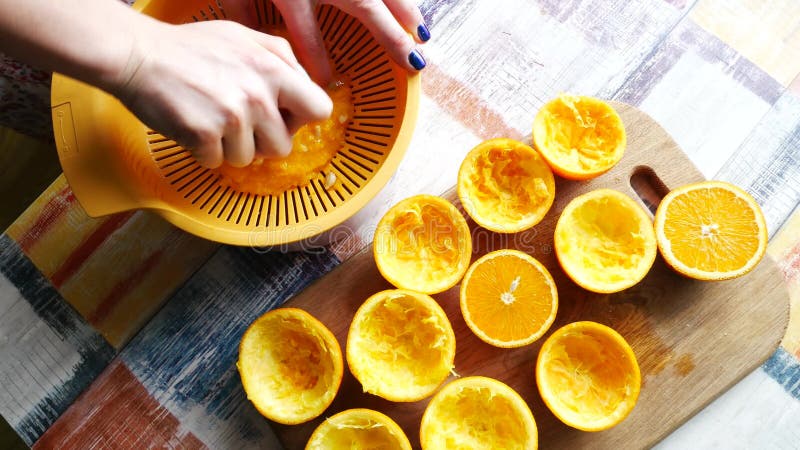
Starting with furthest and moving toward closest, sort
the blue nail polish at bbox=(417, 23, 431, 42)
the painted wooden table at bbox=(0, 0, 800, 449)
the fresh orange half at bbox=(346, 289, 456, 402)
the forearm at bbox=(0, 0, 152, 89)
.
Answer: the painted wooden table at bbox=(0, 0, 800, 449)
the fresh orange half at bbox=(346, 289, 456, 402)
the blue nail polish at bbox=(417, 23, 431, 42)
the forearm at bbox=(0, 0, 152, 89)

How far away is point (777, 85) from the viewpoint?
6.17 feet

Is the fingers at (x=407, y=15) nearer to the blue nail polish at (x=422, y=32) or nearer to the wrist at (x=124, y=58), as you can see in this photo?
the blue nail polish at (x=422, y=32)

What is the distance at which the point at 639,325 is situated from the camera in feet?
5.55

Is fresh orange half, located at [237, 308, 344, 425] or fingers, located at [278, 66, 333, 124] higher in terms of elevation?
fingers, located at [278, 66, 333, 124]

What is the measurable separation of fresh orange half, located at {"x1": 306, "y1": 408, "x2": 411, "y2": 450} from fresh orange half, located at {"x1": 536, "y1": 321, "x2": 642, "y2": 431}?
1.31 feet

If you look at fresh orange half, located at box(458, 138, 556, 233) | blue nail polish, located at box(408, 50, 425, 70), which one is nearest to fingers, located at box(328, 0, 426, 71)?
blue nail polish, located at box(408, 50, 425, 70)

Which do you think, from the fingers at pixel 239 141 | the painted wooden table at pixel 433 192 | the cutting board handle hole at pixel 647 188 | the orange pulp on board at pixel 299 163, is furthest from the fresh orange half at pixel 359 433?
the cutting board handle hole at pixel 647 188

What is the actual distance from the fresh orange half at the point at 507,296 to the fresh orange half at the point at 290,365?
0.38m

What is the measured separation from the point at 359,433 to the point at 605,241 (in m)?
0.84

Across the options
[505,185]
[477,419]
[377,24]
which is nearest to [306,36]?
[377,24]

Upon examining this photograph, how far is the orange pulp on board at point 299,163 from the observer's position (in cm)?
154

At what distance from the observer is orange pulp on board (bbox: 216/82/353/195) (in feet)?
5.04

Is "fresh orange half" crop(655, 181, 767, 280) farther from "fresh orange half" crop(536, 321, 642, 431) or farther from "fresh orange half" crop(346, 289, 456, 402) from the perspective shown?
"fresh orange half" crop(346, 289, 456, 402)

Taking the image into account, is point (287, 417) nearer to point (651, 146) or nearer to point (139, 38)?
point (139, 38)
